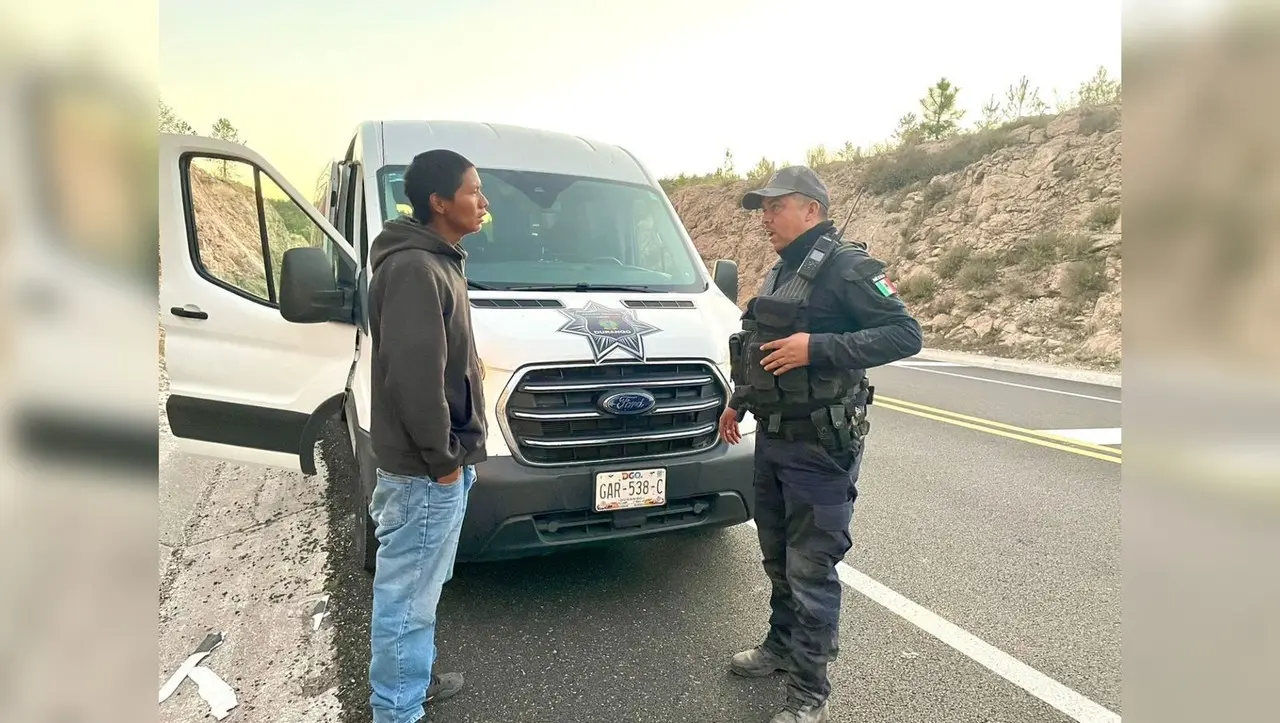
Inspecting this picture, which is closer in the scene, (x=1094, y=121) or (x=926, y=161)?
(x=1094, y=121)

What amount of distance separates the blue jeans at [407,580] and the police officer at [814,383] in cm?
115

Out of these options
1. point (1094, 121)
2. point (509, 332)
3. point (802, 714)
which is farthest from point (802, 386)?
point (1094, 121)

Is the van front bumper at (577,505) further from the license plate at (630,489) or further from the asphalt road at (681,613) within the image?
the asphalt road at (681,613)

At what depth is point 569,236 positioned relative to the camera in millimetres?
4035

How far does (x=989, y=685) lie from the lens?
270cm

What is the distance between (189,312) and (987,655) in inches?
157

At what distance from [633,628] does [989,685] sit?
141cm

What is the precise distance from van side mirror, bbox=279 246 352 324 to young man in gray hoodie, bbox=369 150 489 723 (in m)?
0.83

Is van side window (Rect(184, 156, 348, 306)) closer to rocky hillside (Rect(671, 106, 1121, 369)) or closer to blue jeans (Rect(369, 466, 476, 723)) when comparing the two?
blue jeans (Rect(369, 466, 476, 723))

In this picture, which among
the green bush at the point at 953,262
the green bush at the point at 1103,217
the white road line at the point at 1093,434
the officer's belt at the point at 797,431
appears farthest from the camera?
the green bush at the point at 953,262

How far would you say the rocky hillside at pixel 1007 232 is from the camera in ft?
51.7

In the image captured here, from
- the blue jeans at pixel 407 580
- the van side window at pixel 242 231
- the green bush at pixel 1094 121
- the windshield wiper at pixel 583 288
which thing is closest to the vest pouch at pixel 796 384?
the blue jeans at pixel 407 580

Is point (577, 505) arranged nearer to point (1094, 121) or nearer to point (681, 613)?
point (681, 613)
